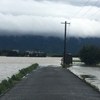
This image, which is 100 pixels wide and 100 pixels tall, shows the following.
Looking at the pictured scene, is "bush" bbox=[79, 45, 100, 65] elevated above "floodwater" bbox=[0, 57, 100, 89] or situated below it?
above

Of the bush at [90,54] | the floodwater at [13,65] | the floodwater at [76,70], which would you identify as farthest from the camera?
the bush at [90,54]

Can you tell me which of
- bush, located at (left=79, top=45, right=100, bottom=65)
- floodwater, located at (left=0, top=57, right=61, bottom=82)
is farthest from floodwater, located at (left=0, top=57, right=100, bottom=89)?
bush, located at (left=79, top=45, right=100, bottom=65)

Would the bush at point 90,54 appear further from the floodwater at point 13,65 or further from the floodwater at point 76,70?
the floodwater at point 13,65

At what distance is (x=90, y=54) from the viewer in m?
76.7

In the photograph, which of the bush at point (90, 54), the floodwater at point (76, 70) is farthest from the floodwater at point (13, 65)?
the bush at point (90, 54)

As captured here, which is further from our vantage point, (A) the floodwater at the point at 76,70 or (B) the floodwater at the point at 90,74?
(A) the floodwater at the point at 76,70

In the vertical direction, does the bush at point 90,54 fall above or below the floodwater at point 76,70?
above

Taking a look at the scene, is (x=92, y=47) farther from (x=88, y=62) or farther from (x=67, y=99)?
(x=67, y=99)

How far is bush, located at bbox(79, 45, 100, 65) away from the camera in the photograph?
76.8 meters

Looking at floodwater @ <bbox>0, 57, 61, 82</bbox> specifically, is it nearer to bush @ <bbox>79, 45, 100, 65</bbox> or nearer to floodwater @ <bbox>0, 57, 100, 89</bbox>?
floodwater @ <bbox>0, 57, 100, 89</bbox>

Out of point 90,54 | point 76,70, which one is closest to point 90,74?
point 76,70

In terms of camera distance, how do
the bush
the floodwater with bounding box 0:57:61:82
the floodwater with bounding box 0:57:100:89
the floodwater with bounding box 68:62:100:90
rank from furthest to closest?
the bush → the floodwater with bounding box 0:57:61:82 → the floodwater with bounding box 0:57:100:89 → the floodwater with bounding box 68:62:100:90

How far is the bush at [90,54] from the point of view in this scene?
76812 mm

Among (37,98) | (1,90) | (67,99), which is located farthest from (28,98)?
(1,90)
